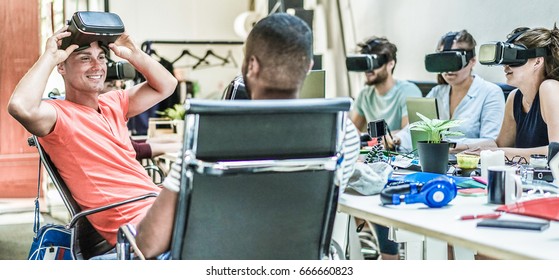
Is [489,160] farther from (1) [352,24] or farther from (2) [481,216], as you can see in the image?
(1) [352,24]

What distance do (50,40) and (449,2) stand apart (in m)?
2.93

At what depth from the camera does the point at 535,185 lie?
2.01 metres

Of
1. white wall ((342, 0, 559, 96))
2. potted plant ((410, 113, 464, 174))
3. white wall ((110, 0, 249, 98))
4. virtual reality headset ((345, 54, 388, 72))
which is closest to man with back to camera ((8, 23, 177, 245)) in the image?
potted plant ((410, 113, 464, 174))

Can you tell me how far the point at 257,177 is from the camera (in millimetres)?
1517

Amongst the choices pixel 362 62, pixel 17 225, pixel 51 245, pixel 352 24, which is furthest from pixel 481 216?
pixel 352 24

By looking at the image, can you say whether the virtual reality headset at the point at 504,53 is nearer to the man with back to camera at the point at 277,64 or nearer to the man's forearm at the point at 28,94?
the man with back to camera at the point at 277,64

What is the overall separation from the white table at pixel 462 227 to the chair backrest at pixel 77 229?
828 millimetres

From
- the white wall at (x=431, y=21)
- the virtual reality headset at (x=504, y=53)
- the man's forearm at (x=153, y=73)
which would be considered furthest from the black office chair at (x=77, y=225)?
the white wall at (x=431, y=21)

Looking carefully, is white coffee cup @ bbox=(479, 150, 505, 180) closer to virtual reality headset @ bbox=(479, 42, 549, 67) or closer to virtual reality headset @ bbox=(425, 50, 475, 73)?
virtual reality headset @ bbox=(479, 42, 549, 67)

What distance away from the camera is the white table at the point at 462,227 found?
1376 millimetres

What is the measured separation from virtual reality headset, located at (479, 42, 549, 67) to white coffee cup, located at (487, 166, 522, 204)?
29.8 inches

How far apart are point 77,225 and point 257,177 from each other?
0.88 meters

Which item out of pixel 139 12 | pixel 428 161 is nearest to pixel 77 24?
pixel 428 161

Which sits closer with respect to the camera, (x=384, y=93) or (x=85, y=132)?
(x=85, y=132)
